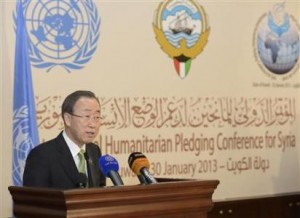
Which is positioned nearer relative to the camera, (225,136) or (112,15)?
(112,15)

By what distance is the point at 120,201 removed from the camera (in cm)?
266

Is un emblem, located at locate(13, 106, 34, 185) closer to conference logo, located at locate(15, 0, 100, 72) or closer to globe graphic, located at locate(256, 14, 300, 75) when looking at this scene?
conference logo, located at locate(15, 0, 100, 72)

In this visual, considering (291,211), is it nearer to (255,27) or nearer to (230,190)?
(230,190)

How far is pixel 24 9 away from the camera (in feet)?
14.9

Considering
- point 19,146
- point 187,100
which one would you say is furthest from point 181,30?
point 19,146

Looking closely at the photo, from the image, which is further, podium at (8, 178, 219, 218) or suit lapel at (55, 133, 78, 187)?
suit lapel at (55, 133, 78, 187)

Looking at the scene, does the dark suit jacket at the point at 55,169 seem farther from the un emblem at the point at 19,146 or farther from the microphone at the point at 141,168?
the un emblem at the point at 19,146

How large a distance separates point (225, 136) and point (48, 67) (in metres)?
1.78

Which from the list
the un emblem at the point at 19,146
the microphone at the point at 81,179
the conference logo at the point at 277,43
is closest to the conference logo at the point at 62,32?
the un emblem at the point at 19,146

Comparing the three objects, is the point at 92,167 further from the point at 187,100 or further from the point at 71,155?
the point at 187,100

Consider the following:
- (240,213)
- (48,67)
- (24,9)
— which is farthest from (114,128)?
(240,213)

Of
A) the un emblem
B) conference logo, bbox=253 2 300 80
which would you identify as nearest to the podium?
the un emblem

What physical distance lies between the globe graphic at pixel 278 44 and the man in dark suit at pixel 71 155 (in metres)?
2.98

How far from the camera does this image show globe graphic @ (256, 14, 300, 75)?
6.01m
